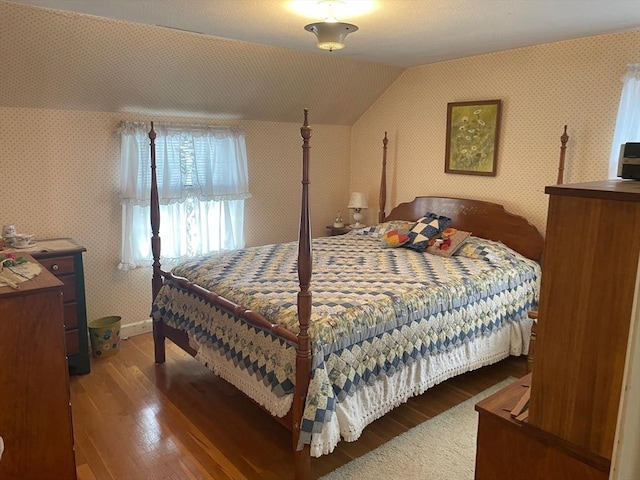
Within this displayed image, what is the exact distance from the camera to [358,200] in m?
4.96

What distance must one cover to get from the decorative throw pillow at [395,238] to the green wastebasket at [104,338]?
2.28 meters

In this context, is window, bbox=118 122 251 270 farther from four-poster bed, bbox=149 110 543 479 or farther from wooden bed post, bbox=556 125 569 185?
wooden bed post, bbox=556 125 569 185

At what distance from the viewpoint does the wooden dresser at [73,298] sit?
3.21 m

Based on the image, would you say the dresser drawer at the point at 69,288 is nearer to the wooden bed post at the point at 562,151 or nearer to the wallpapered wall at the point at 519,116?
the wallpapered wall at the point at 519,116

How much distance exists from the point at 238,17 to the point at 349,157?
105 inches

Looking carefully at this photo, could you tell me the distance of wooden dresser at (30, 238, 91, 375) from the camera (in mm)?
3205

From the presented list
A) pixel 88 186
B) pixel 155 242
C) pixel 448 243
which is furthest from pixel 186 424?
pixel 448 243

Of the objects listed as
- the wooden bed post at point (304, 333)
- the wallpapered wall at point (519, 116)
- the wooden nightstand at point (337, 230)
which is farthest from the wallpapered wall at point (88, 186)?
the wooden bed post at point (304, 333)

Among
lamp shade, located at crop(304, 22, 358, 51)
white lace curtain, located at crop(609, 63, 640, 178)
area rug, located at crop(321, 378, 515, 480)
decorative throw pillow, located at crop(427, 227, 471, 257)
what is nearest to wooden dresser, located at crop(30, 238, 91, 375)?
area rug, located at crop(321, 378, 515, 480)

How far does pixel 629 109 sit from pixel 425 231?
1.64 metres

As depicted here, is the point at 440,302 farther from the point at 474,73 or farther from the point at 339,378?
the point at 474,73

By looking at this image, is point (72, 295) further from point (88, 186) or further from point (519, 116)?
point (519, 116)

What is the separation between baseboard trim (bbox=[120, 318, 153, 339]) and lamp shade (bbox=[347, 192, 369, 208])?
231 cm

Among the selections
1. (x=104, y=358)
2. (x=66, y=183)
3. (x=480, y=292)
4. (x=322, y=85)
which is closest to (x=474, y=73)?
(x=322, y=85)
